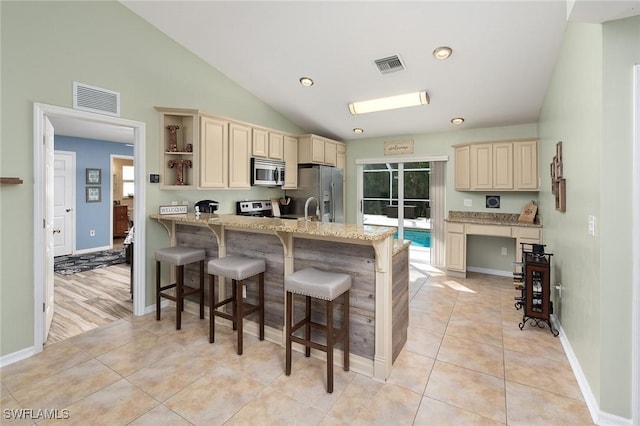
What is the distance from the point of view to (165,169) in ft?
11.7

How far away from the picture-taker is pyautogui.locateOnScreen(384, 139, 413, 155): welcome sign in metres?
5.48

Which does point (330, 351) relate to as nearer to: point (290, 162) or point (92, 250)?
point (290, 162)

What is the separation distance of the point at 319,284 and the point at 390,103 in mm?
3157

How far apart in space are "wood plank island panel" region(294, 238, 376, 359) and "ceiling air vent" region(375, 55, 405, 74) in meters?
2.25

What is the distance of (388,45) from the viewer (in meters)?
3.08

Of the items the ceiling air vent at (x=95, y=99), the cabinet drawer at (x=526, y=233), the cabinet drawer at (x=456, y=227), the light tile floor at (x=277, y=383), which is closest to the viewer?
the light tile floor at (x=277, y=383)

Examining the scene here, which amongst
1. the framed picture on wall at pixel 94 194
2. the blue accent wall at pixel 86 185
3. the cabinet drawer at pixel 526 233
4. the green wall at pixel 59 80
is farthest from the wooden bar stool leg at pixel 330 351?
the framed picture on wall at pixel 94 194

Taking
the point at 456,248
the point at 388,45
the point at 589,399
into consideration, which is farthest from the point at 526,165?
the point at 589,399

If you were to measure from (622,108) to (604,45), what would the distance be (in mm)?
395

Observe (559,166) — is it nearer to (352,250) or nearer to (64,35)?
(352,250)

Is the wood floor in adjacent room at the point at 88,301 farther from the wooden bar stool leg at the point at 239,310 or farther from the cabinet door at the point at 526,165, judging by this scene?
the cabinet door at the point at 526,165

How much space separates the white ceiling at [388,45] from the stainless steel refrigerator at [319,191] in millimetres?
1200

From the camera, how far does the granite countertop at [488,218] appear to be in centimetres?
432

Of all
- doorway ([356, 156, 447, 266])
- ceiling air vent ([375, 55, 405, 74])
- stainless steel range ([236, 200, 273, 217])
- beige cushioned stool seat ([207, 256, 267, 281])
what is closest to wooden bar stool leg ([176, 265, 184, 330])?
beige cushioned stool seat ([207, 256, 267, 281])
